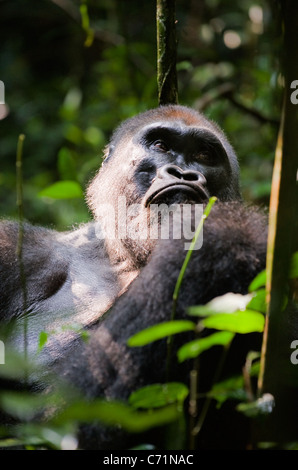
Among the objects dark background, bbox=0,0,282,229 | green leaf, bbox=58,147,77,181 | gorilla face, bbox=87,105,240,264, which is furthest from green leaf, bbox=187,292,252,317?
dark background, bbox=0,0,282,229

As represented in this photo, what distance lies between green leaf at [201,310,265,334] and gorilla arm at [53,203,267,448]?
51 cm

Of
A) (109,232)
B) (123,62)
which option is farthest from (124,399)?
(123,62)

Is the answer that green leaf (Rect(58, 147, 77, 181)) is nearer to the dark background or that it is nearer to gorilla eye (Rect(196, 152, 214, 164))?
the dark background

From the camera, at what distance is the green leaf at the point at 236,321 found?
136cm

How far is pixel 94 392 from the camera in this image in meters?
1.88

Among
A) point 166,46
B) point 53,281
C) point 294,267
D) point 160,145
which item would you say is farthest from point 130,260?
point 294,267

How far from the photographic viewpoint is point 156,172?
2.98 metres

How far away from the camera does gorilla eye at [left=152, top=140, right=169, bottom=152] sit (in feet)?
10.3

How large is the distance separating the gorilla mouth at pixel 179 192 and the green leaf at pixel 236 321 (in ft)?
4.32

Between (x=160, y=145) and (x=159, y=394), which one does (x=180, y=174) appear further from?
(x=159, y=394)

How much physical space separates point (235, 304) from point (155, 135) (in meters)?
1.92

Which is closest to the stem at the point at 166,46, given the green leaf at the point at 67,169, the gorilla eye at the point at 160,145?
the gorilla eye at the point at 160,145

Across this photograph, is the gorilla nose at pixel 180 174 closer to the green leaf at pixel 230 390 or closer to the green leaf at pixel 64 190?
the green leaf at pixel 64 190
